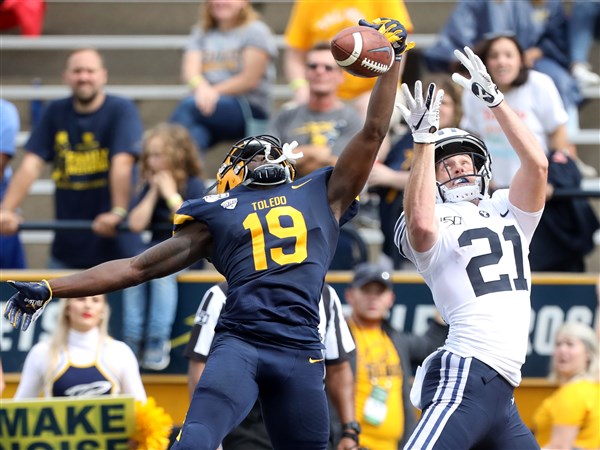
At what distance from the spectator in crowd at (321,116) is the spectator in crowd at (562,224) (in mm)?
1333

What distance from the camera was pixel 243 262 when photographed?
5543 millimetres

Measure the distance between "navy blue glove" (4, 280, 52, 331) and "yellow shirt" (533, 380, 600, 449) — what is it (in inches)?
Answer: 139

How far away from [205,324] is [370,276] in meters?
1.29

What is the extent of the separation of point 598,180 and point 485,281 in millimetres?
5035

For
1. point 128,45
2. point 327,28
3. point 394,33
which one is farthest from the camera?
point 128,45

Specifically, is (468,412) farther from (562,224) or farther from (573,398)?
(562,224)

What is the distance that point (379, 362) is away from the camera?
7629 millimetres

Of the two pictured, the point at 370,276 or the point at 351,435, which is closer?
the point at 351,435

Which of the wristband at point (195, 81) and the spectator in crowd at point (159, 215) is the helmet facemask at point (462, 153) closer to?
the spectator in crowd at point (159, 215)

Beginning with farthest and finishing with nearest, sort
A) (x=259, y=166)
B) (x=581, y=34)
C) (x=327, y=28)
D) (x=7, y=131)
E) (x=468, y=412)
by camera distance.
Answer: (x=581, y=34)
(x=327, y=28)
(x=7, y=131)
(x=259, y=166)
(x=468, y=412)

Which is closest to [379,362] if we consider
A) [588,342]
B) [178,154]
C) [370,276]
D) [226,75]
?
[370,276]

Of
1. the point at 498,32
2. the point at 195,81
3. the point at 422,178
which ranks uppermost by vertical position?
the point at 498,32

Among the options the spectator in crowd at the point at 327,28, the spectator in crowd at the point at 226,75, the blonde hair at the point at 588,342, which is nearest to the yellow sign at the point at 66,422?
the blonde hair at the point at 588,342

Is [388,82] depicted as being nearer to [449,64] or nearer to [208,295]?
[208,295]
